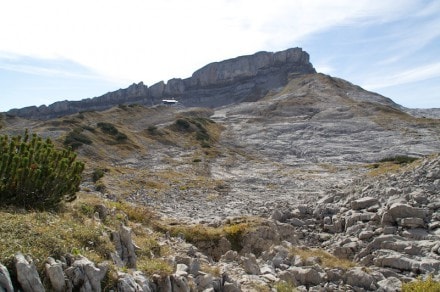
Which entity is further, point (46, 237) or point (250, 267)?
point (250, 267)

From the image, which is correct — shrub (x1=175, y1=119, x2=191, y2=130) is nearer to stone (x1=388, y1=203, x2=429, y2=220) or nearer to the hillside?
the hillside

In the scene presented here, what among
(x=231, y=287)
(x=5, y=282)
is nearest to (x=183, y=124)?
(x=231, y=287)

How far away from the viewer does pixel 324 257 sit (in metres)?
15.6

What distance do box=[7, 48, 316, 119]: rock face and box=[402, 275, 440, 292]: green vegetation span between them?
530 feet

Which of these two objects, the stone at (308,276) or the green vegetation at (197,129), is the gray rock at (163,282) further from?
the green vegetation at (197,129)

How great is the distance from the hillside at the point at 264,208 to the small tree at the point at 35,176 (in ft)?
2.69

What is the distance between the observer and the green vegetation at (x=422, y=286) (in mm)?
11547

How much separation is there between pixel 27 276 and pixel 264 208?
19.2 metres

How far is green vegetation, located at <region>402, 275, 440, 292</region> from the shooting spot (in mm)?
11547

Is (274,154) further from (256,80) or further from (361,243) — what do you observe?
(256,80)

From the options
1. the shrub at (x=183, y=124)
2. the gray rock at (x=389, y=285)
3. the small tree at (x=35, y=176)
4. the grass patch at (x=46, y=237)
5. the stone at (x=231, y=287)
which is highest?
the shrub at (x=183, y=124)

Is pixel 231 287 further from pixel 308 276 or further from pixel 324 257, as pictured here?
pixel 324 257

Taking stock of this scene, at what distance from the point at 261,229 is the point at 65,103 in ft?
618

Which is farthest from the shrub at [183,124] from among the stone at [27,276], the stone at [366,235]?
the stone at [27,276]
